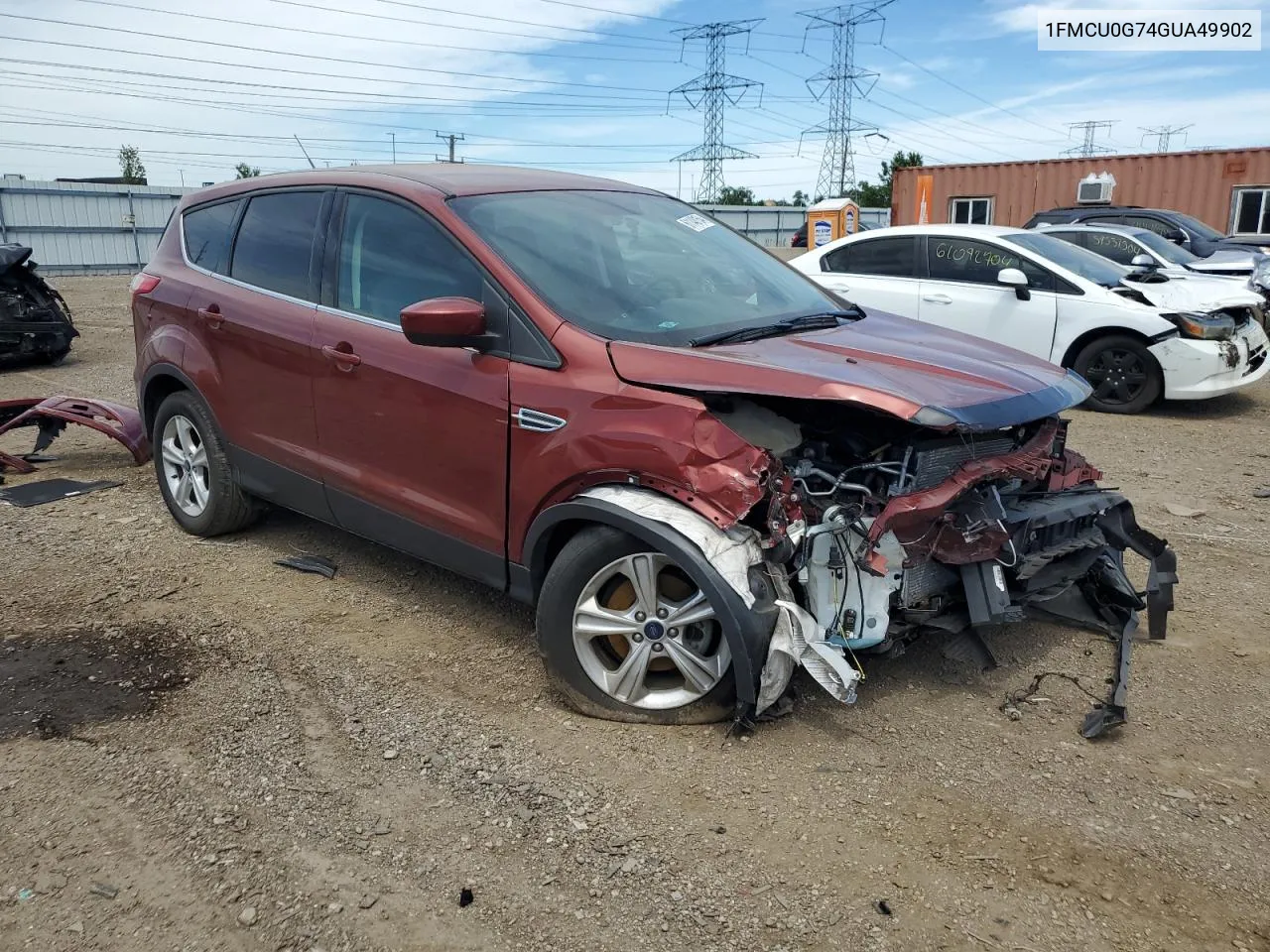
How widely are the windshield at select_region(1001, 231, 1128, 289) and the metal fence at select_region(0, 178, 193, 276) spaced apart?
2429cm

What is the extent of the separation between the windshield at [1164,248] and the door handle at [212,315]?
35.6 feet

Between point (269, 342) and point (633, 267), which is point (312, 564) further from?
point (633, 267)

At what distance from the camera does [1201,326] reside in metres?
8.15

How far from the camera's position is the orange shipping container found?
68.6 feet

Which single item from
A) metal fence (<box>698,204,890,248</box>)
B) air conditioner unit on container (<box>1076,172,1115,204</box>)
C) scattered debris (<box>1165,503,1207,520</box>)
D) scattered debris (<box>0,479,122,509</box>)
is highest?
metal fence (<box>698,204,890,248</box>)

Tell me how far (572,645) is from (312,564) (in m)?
2.03

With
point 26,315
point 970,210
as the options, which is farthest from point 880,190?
point 26,315

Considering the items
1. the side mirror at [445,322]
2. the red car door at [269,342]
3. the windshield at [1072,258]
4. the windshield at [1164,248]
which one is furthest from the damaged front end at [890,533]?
the windshield at [1164,248]

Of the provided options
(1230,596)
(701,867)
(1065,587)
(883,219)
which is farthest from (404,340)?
(883,219)

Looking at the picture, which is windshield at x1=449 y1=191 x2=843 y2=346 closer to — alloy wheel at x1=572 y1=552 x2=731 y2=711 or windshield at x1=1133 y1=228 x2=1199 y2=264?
alloy wheel at x1=572 y1=552 x2=731 y2=711

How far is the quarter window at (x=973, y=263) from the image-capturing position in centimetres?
877

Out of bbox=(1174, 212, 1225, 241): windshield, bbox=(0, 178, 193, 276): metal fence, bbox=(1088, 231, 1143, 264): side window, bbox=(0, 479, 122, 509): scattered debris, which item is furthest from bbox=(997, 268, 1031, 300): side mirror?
bbox=(0, 178, 193, 276): metal fence

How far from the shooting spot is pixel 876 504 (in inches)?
127

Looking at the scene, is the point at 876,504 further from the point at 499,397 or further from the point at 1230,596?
the point at 1230,596
